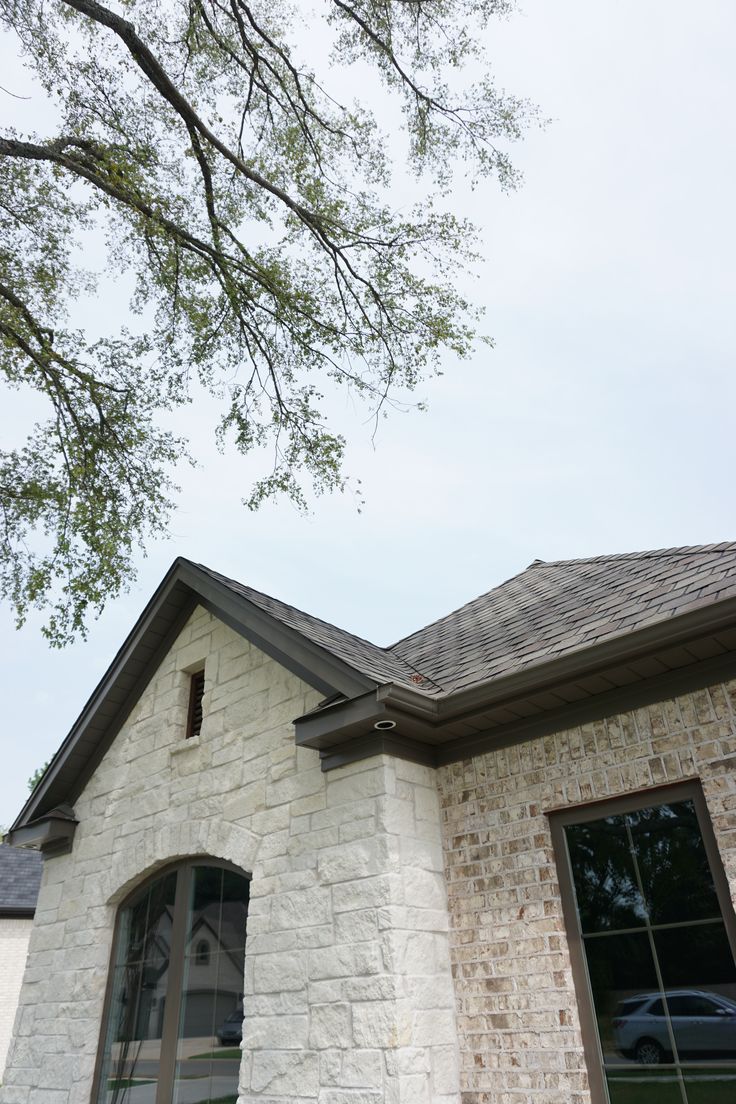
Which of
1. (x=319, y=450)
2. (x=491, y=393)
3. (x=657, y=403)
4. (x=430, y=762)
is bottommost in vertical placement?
(x=430, y=762)

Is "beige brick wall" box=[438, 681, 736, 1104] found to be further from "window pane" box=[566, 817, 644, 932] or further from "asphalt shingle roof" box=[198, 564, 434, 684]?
"asphalt shingle roof" box=[198, 564, 434, 684]

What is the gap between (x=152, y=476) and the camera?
983 centimetres

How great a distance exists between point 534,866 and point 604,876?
43 centimetres

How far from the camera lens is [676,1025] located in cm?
384

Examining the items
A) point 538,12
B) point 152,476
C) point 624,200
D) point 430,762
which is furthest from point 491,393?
point 430,762

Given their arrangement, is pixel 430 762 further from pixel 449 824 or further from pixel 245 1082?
pixel 245 1082

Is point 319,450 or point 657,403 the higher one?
point 657,403

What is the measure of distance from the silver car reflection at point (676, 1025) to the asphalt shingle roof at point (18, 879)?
1501 centimetres

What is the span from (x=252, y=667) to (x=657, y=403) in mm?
7079

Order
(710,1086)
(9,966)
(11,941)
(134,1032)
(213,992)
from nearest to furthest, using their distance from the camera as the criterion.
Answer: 1. (710,1086)
2. (213,992)
3. (134,1032)
4. (9,966)
5. (11,941)

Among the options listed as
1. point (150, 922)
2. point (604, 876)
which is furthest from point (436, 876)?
point (150, 922)

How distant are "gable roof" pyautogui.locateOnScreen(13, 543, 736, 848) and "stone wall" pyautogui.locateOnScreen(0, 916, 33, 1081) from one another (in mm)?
10593

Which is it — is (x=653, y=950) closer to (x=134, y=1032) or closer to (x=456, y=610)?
(x=134, y=1032)

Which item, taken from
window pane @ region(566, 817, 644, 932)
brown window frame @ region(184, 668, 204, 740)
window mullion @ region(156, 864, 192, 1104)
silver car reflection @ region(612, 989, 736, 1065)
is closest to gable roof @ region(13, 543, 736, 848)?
brown window frame @ region(184, 668, 204, 740)
